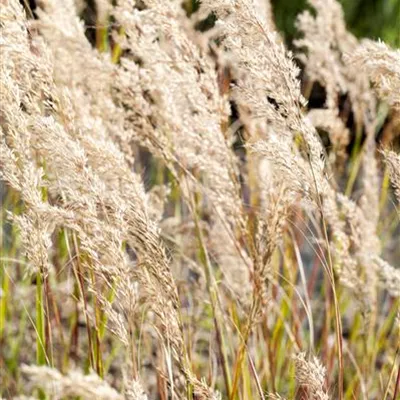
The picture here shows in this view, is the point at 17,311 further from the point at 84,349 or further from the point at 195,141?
the point at 195,141

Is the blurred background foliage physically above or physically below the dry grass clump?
above

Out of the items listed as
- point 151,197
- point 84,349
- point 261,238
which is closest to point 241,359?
point 261,238

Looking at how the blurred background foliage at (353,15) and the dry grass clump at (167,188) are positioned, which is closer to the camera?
the dry grass clump at (167,188)

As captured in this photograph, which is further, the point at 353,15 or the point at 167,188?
the point at 353,15

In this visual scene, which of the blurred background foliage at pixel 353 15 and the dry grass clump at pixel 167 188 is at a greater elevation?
the blurred background foliage at pixel 353 15

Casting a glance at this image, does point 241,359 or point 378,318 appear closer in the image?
point 241,359

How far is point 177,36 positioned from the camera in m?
1.77

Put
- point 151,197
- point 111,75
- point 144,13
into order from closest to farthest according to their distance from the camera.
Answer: point 144,13 → point 111,75 → point 151,197

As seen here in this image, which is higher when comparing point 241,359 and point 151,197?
point 151,197

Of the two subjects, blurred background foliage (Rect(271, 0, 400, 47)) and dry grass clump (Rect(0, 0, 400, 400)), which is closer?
dry grass clump (Rect(0, 0, 400, 400))

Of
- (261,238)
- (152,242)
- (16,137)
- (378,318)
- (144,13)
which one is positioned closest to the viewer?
(152,242)

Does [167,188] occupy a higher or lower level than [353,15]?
lower

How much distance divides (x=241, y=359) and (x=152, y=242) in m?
0.44

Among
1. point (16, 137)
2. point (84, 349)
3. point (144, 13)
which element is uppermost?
point (144, 13)
